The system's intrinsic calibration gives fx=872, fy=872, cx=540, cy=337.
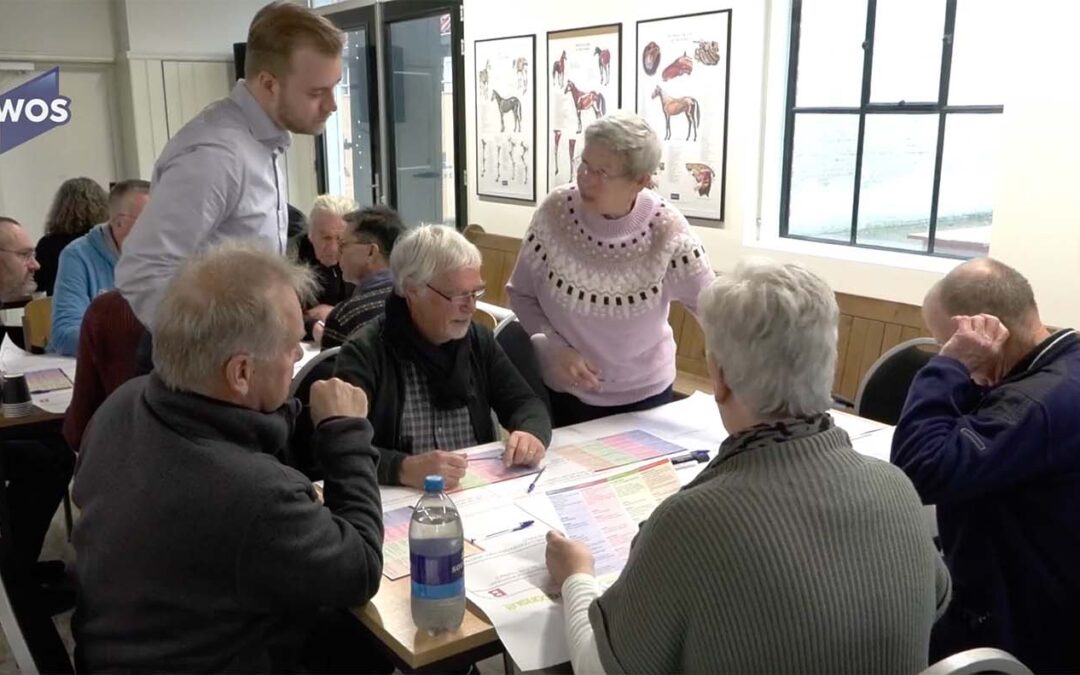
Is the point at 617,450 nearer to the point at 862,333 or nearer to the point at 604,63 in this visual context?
the point at 862,333

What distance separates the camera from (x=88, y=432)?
137cm

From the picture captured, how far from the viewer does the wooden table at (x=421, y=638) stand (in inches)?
49.1

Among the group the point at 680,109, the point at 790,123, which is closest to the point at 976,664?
the point at 790,123

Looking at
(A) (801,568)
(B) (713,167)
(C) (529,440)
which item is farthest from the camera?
(B) (713,167)

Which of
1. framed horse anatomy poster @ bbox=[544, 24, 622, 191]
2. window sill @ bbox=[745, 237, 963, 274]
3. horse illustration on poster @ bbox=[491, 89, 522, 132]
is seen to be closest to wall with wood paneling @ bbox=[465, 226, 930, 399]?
window sill @ bbox=[745, 237, 963, 274]

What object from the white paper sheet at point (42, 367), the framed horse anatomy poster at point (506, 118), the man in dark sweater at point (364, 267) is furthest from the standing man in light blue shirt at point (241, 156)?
the framed horse anatomy poster at point (506, 118)

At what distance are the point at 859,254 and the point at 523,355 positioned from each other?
2.11 m

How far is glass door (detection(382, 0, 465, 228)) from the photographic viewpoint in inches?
235

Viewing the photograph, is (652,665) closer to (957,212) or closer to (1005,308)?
(1005,308)

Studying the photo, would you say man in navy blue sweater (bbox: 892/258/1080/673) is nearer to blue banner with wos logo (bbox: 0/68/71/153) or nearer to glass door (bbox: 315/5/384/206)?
glass door (bbox: 315/5/384/206)

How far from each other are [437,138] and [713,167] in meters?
2.76

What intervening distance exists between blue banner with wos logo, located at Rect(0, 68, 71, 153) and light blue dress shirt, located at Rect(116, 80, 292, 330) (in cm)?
479

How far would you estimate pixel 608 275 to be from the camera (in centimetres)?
225

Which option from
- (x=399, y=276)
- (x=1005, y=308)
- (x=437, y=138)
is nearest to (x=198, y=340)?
(x=399, y=276)
